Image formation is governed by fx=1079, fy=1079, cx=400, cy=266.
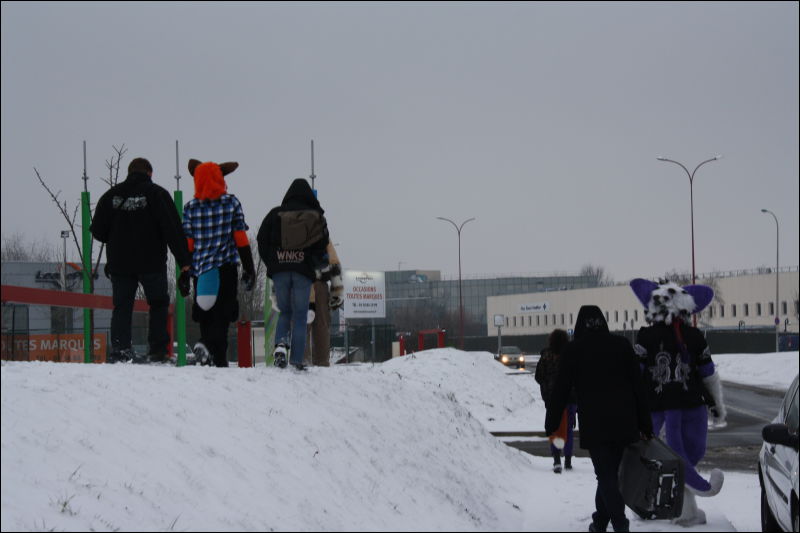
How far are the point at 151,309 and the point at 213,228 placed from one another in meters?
0.97

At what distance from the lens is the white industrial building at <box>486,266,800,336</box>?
92.5 meters

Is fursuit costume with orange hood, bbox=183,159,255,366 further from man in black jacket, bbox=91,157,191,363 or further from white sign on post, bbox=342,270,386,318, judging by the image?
white sign on post, bbox=342,270,386,318

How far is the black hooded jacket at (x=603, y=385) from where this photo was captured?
807 centimetres

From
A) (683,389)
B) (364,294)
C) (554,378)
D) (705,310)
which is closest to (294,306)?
(683,389)

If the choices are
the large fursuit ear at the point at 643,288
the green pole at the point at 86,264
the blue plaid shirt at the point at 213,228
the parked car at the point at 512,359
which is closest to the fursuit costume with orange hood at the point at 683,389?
the large fursuit ear at the point at 643,288

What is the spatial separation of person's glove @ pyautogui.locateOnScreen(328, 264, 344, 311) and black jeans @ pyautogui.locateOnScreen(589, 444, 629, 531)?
14.1ft

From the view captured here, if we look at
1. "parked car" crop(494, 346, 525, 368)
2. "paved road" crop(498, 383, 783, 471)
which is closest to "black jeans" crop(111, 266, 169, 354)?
"paved road" crop(498, 383, 783, 471)

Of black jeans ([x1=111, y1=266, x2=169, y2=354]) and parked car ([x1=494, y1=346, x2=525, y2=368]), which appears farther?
parked car ([x1=494, y1=346, x2=525, y2=368])

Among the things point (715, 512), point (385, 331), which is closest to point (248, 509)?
point (715, 512)

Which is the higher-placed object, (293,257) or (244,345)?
(293,257)

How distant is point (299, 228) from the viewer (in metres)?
10.4

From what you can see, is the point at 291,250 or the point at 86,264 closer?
the point at 291,250

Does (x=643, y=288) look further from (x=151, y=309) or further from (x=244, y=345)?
(x=244, y=345)

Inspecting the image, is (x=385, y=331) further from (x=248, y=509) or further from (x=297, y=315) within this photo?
(x=248, y=509)
